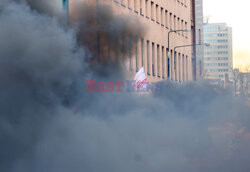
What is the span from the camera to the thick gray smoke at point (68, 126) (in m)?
15.3

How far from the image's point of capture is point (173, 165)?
15836 millimetres

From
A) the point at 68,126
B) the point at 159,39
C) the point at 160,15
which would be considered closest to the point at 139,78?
the point at 68,126

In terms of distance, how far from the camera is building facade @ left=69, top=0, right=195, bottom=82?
27.5 m

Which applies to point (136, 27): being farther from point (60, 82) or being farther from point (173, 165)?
point (173, 165)

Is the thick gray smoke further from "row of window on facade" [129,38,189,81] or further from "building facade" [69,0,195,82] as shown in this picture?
"row of window on facade" [129,38,189,81]

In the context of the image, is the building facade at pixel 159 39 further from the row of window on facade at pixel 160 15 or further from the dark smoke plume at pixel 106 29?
the dark smoke plume at pixel 106 29

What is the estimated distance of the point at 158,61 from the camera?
49.1m

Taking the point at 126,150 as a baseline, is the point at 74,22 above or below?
above

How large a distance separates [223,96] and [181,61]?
97.4ft

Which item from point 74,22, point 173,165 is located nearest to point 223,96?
point 74,22

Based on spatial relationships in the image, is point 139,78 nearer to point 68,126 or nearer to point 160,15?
point 68,126

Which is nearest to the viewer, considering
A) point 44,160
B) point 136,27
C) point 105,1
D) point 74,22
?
point 44,160

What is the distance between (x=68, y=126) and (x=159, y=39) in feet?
98.7

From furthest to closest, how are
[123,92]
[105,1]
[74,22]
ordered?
[123,92] → [105,1] → [74,22]
